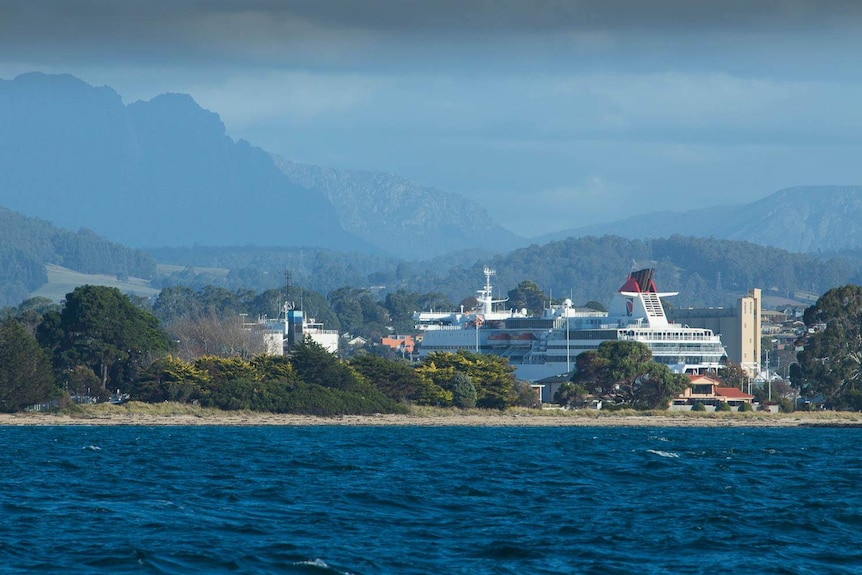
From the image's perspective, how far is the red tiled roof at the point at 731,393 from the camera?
12699 cm

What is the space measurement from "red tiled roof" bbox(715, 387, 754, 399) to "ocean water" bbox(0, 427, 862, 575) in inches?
2164

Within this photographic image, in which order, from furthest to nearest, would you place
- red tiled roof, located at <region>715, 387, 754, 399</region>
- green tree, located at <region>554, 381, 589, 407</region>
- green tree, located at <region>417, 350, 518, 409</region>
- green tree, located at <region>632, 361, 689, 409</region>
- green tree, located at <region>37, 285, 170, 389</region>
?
red tiled roof, located at <region>715, 387, 754, 399</region> < green tree, located at <region>632, 361, 689, 409</region> < green tree, located at <region>554, 381, 589, 407</region> < green tree, located at <region>417, 350, 518, 409</region> < green tree, located at <region>37, 285, 170, 389</region>

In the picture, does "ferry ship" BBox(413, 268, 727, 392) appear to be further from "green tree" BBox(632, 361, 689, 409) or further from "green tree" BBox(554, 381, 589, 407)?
"green tree" BBox(554, 381, 589, 407)

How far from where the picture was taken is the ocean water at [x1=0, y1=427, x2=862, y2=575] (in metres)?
33.2

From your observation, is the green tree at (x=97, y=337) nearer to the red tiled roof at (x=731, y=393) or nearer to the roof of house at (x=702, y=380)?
the roof of house at (x=702, y=380)

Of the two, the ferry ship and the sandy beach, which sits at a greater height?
the ferry ship

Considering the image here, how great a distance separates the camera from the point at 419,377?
10525 cm

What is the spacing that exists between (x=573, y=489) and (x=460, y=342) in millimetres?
115728

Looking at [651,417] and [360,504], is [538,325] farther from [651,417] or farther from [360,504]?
[360,504]

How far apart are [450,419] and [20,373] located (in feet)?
87.0

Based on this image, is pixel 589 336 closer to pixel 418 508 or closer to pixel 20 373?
pixel 20 373

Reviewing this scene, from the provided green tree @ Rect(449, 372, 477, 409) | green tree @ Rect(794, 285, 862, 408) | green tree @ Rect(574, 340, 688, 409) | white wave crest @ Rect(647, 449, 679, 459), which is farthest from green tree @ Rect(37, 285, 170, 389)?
green tree @ Rect(794, 285, 862, 408)

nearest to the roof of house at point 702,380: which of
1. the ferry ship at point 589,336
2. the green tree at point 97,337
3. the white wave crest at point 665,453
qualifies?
the ferry ship at point 589,336

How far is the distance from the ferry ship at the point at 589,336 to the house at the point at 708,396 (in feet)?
47.9
